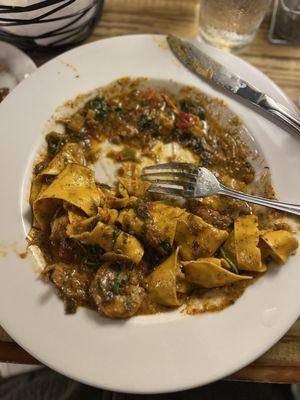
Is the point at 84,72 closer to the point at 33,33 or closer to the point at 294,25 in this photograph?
the point at 33,33

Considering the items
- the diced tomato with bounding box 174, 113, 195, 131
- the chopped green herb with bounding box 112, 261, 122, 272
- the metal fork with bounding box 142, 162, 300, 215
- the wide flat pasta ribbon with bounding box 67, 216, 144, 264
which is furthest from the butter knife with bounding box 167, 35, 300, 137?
the chopped green herb with bounding box 112, 261, 122, 272

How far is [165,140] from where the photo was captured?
269 cm

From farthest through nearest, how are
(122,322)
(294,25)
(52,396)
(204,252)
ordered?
(294,25)
(52,396)
(204,252)
(122,322)

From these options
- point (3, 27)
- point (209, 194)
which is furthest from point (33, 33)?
point (209, 194)

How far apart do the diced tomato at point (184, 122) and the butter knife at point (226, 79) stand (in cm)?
26

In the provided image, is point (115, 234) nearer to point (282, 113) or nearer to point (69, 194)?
point (69, 194)

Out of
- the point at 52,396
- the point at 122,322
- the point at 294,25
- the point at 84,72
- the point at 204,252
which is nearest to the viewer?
the point at 122,322

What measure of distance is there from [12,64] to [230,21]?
4.52 feet

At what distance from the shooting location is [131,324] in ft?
6.75

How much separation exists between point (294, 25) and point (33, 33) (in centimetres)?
171

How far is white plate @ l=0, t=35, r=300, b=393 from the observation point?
1926 millimetres

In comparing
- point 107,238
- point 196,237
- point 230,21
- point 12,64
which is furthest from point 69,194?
point 230,21

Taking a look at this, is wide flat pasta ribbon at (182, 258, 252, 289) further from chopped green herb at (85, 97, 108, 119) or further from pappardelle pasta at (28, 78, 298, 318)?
chopped green herb at (85, 97, 108, 119)

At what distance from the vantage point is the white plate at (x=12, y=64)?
277 cm
